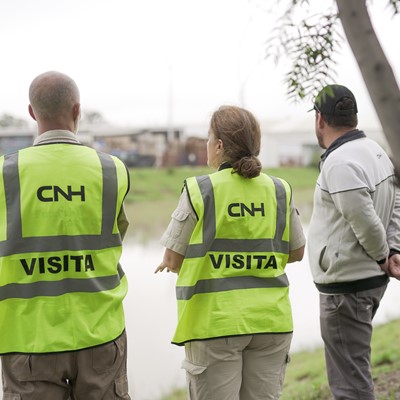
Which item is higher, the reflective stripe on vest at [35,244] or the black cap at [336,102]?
the black cap at [336,102]

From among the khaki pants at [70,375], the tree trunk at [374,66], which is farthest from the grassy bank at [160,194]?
the tree trunk at [374,66]

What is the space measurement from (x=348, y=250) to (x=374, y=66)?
1.78 metres

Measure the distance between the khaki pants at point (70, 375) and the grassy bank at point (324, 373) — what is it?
202 cm

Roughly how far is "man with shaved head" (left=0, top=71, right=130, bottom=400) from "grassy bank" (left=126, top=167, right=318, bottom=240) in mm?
13903

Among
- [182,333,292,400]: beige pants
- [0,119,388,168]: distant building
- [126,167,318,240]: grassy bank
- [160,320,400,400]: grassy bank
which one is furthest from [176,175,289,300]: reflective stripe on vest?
[0,119,388,168]: distant building

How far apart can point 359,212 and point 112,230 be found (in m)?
1.09

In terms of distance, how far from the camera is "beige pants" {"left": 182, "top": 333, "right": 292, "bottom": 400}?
251 centimetres

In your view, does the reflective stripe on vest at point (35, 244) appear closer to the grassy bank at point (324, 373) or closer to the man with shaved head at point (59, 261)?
the man with shaved head at point (59, 261)

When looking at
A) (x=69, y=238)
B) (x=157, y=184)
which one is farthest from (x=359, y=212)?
(x=157, y=184)

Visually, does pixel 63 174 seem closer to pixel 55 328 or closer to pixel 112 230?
pixel 112 230

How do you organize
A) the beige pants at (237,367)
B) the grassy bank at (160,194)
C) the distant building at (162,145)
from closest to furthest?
the beige pants at (237,367)
the grassy bank at (160,194)
the distant building at (162,145)

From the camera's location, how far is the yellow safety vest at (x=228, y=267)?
251 cm

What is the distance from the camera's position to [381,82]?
1260mm

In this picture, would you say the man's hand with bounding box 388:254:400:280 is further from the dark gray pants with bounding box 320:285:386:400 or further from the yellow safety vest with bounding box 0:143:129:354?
the yellow safety vest with bounding box 0:143:129:354
